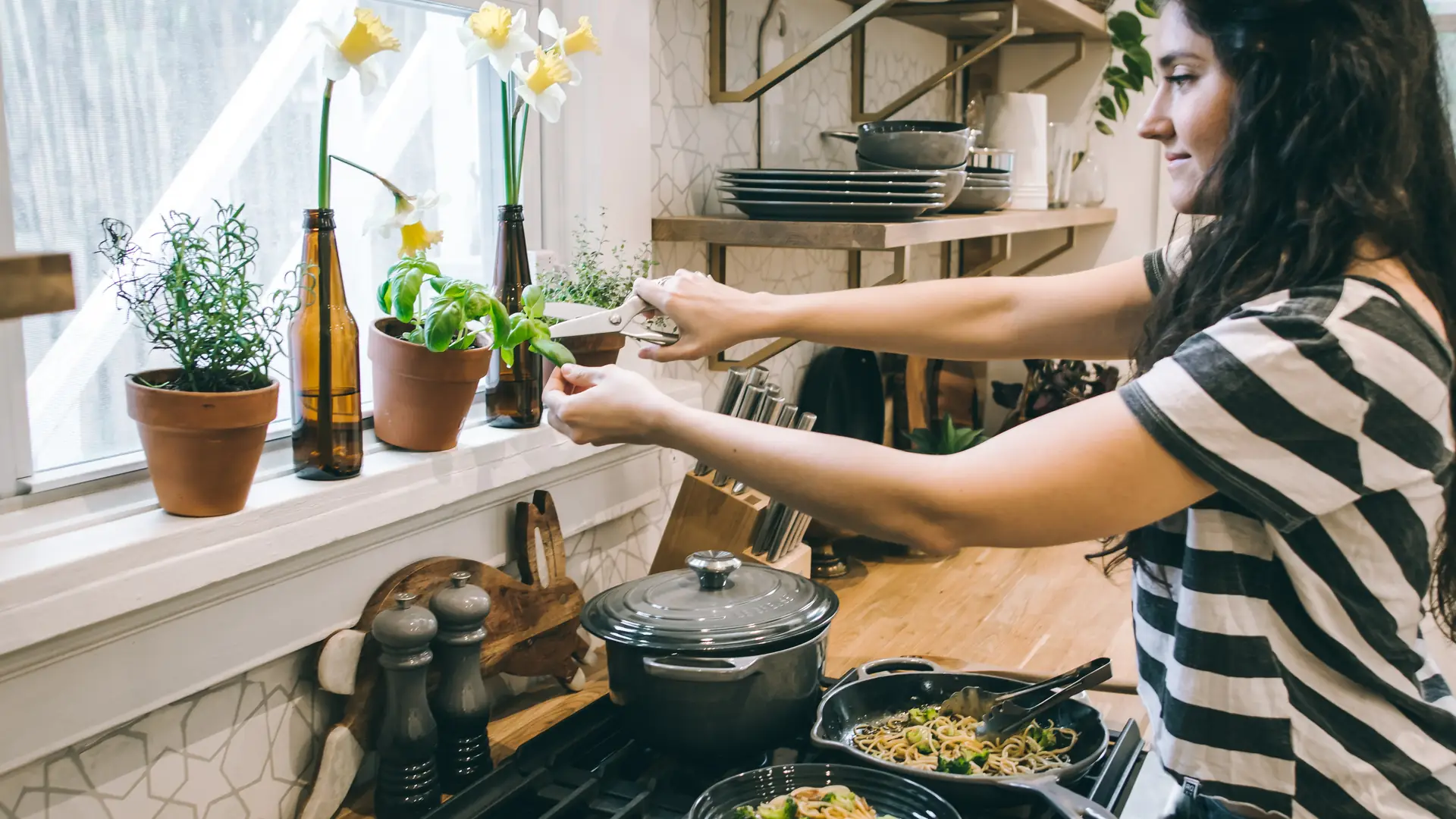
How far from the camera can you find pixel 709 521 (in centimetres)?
162

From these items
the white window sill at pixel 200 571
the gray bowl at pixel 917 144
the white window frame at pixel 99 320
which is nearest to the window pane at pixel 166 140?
the white window frame at pixel 99 320

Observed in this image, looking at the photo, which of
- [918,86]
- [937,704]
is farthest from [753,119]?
[937,704]

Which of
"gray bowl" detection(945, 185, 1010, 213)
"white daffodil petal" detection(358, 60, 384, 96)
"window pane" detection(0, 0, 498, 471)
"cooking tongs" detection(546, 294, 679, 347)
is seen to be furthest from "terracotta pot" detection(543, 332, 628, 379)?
"gray bowl" detection(945, 185, 1010, 213)

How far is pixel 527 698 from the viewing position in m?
1.47

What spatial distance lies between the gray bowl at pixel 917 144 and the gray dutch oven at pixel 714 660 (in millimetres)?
744

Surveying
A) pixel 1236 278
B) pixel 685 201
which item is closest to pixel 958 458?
pixel 1236 278

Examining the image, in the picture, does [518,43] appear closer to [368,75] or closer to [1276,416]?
[368,75]

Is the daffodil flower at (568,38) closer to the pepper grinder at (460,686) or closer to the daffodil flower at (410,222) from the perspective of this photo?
the daffodil flower at (410,222)

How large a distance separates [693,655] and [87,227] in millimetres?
678

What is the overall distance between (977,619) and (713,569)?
2.10 ft

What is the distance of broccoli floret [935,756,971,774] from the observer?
1.25 meters

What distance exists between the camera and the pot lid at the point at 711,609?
3.99ft

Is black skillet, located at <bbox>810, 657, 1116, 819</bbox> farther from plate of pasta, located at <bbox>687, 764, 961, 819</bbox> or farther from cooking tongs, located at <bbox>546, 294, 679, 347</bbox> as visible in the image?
cooking tongs, located at <bbox>546, 294, 679, 347</bbox>

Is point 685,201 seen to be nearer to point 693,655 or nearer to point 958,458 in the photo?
point 693,655
